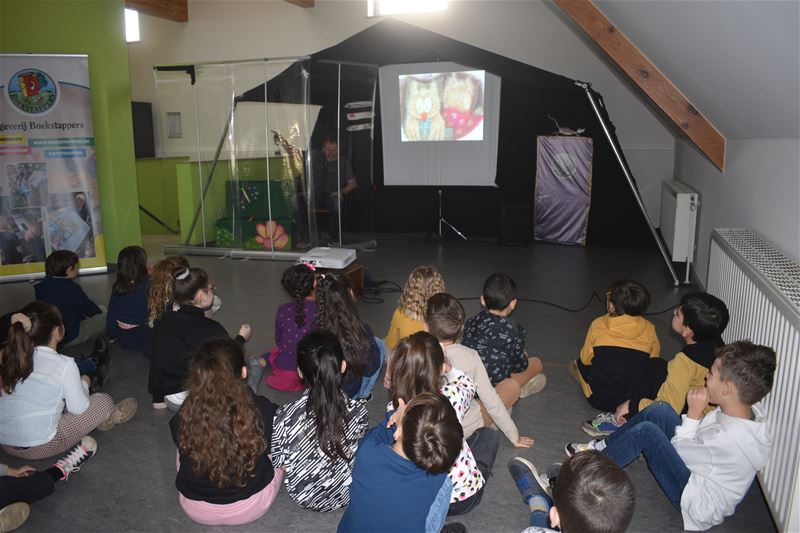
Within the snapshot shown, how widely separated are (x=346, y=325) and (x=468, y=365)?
73cm

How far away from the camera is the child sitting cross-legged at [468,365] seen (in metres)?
2.71

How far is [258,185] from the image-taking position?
7242 mm

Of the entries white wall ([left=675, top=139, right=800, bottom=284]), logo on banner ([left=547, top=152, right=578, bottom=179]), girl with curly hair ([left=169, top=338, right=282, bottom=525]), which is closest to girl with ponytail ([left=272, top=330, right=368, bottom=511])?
girl with curly hair ([left=169, top=338, right=282, bottom=525])

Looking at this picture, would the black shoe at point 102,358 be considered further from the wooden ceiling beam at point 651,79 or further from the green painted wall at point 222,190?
the wooden ceiling beam at point 651,79

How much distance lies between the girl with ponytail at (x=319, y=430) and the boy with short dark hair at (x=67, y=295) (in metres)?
2.54

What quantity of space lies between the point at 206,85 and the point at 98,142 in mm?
1440

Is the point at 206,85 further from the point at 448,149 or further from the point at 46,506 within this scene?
the point at 46,506

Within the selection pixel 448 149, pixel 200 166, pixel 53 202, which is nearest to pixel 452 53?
pixel 448 149

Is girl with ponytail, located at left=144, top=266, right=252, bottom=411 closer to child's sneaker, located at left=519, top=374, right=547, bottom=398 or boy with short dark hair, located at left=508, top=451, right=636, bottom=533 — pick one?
child's sneaker, located at left=519, top=374, right=547, bottom=398

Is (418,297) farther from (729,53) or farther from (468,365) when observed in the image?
(729,53)

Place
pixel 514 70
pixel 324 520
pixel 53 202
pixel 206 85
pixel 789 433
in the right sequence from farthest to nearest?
1. pixel 206 85
2. pixel 514 70
3. pixel 53 202
4. pixel 324 520
5. pixel 789 433

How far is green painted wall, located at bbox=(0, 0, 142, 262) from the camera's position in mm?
5895

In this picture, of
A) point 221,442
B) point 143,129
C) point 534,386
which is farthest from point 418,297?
point 143,129

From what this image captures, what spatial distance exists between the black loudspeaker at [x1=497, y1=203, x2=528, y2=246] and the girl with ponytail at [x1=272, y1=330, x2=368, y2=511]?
6000 mm
